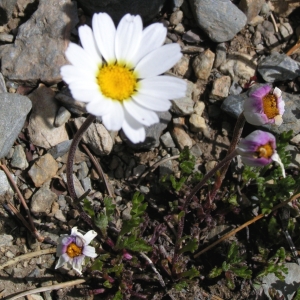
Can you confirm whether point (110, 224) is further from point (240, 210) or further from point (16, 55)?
point (16, 55)

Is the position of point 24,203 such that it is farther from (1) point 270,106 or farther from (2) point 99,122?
(1) point 270,106

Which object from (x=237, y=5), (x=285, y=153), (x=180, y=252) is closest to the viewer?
(x=180, y=252)

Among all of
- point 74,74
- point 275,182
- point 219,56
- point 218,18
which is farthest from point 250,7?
point 74,74

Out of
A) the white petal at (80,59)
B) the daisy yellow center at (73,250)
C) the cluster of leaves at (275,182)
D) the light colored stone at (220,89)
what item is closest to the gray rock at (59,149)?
the daisy yellow center at (73,250)

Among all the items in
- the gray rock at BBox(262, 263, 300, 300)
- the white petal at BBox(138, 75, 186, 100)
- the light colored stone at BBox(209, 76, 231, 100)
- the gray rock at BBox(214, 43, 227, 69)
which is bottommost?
the gray rock at BBox(262, 263, 300, 300)

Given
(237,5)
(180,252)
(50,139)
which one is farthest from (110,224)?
(237,5)

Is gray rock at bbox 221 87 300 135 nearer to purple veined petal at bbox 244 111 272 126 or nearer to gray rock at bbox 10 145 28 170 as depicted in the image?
purple veined petal at bbox 244 111 272 126

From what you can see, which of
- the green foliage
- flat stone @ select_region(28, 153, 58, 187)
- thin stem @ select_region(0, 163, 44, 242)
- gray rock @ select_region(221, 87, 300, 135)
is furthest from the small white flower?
gray rock @ select_region(221, 87, 300, 135)
